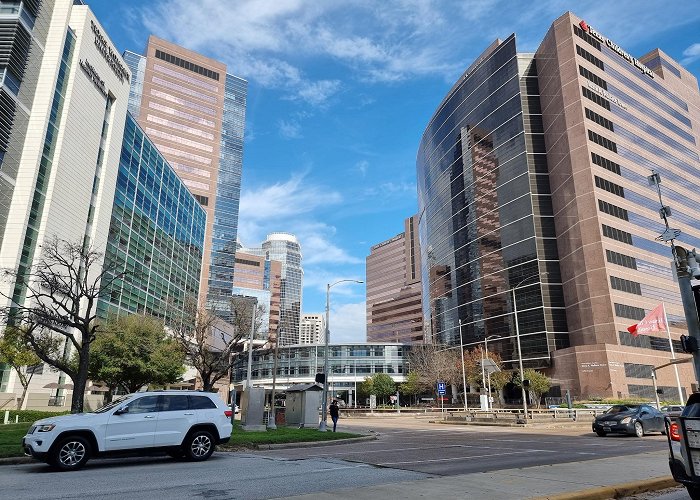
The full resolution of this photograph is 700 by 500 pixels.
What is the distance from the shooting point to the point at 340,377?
11069cm

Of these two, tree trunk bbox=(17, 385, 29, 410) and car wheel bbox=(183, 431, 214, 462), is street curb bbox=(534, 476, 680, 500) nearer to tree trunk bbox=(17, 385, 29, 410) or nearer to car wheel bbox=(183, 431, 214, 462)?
car wheel bbox=(183, 431, 214, 462)

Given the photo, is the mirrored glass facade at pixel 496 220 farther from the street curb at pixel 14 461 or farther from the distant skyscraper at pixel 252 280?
the distant skyscraper at pixel 252 280

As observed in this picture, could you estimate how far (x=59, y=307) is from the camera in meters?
47.5

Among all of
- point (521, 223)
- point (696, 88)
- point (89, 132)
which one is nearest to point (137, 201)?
point (89, 132)

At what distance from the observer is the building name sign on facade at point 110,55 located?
57.4 m

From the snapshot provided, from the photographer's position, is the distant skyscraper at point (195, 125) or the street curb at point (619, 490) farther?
the distant skyscraper at point (195, 125)

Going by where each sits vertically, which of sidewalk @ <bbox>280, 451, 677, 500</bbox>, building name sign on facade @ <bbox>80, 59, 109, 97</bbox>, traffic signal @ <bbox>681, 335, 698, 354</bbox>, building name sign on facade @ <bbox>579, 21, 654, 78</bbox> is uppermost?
building name sign on facade @ <bbox>579, 21, 654, 78</bbox>

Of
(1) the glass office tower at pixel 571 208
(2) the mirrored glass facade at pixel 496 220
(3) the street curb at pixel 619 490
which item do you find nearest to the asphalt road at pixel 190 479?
(3) the street curb at pixel 619 490

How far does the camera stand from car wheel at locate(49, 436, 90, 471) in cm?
1093

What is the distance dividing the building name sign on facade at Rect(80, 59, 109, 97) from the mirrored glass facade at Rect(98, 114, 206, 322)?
8.21 metres

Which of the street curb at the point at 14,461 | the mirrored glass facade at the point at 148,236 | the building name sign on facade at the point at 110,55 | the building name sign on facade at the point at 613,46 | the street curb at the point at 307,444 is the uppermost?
the building name sign on facade at the point at 613,46

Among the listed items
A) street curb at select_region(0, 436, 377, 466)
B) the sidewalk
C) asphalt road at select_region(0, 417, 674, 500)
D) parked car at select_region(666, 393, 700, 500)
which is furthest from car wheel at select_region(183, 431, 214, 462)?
parked car at select_region(666, 393, 700, 500)

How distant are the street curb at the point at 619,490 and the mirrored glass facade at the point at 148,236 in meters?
49.5

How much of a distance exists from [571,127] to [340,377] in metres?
70.3
